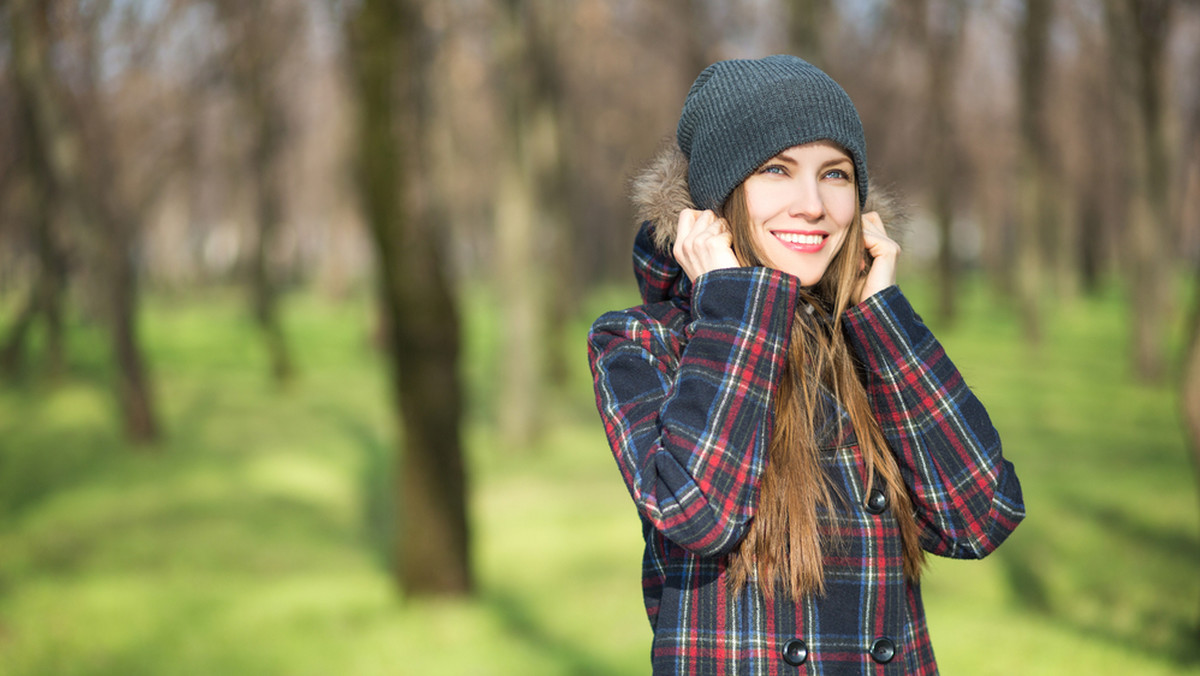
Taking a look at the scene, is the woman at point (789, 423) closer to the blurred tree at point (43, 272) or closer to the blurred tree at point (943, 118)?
the blurred tree at point (43, 272)

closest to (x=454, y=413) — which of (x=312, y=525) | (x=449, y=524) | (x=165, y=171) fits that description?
(x=449, y=524)

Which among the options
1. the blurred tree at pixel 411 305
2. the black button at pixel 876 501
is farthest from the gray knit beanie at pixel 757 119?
the blurred tree at pixel 411 305

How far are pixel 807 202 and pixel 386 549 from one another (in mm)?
7512

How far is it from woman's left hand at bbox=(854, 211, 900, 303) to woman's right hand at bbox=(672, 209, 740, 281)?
0.26 m

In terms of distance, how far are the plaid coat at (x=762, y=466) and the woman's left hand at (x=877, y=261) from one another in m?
0.04

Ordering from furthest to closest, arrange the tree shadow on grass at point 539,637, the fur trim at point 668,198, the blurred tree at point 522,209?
the blurred tree at point 522,209 < the tree shadow on grass at point 539,637 < the fur trim at point 668,198

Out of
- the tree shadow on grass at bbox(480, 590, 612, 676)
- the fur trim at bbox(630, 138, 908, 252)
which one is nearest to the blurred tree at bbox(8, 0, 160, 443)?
the tree shadow on grass at bbox(480, 590, 612, 676)

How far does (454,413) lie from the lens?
6.94 meters

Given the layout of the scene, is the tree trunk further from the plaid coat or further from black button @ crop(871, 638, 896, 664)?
black button @ crop(871, 638, 896, 664)

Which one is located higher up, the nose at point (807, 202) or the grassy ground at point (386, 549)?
the nose at point (807, 202)

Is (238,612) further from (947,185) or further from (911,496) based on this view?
(947,185)

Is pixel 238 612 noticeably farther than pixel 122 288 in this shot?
No

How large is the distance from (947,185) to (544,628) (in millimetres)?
18314

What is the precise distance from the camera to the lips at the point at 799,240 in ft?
6.52
